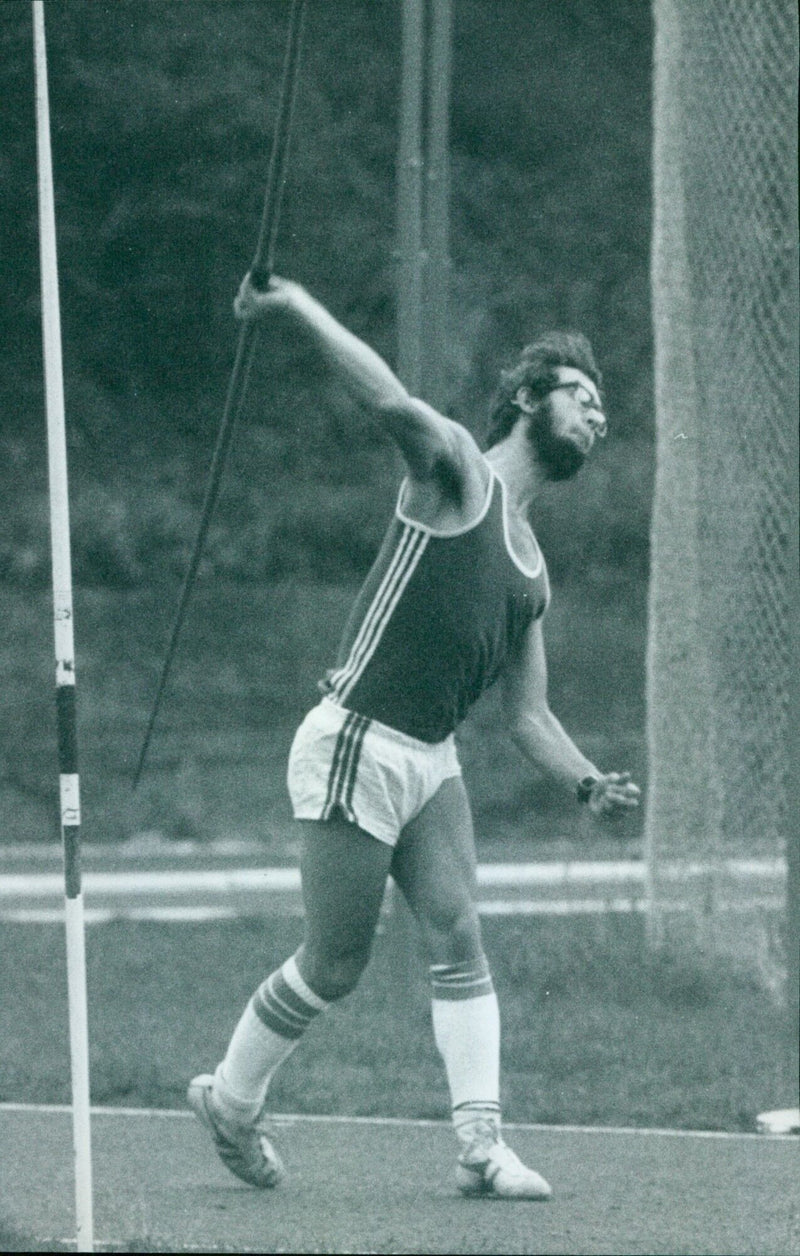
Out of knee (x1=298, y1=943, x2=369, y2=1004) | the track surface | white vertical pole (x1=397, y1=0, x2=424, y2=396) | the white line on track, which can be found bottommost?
the track surface

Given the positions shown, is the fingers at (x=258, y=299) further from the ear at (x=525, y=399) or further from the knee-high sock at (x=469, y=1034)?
the knee-high sock at (x=469, y=1034)

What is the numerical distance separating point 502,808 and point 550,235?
118 inches

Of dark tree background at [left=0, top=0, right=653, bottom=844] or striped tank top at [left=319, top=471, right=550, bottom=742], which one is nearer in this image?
striped tank top at [left=319, top=471, right=550, bottom=742]

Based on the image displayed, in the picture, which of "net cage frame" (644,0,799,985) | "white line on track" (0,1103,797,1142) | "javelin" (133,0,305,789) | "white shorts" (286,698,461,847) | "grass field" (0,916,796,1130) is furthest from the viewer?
"net cage frame" (644,0,799,985)

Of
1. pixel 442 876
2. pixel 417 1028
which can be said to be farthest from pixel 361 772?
pixel 417 1028

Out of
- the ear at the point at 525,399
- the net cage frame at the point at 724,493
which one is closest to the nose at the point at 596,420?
the ear at the point at 525,399

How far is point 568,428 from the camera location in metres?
5.87

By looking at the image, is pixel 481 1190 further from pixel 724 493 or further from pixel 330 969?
pixel 724 493

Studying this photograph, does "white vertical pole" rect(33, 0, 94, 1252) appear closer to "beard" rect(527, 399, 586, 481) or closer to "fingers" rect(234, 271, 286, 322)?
"fingers" rect(234, 271, 286, 322)

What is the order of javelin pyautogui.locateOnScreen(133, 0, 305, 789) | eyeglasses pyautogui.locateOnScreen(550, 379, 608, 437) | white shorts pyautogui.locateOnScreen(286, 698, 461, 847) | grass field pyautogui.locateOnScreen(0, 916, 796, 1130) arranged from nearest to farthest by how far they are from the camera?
javelin pyautogui.locateOnScreen(133, 0, 305, 789)
white shorts pyautogui.locateOnScreen(286, 698, 461, 847)
eyeglasses pyautogui.locateOnScreen(550, 379, 608, 437)
grass field pyautogui.locateOnScreen(0, 916, 796, 1130)

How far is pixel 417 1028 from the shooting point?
26.4 feet

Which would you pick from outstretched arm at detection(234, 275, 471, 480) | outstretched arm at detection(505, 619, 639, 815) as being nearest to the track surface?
outstretched arm at detection(505, 619, 639, 815)

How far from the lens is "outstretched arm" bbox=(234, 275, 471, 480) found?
4941mm

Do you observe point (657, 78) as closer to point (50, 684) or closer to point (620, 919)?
point (620, 919)
